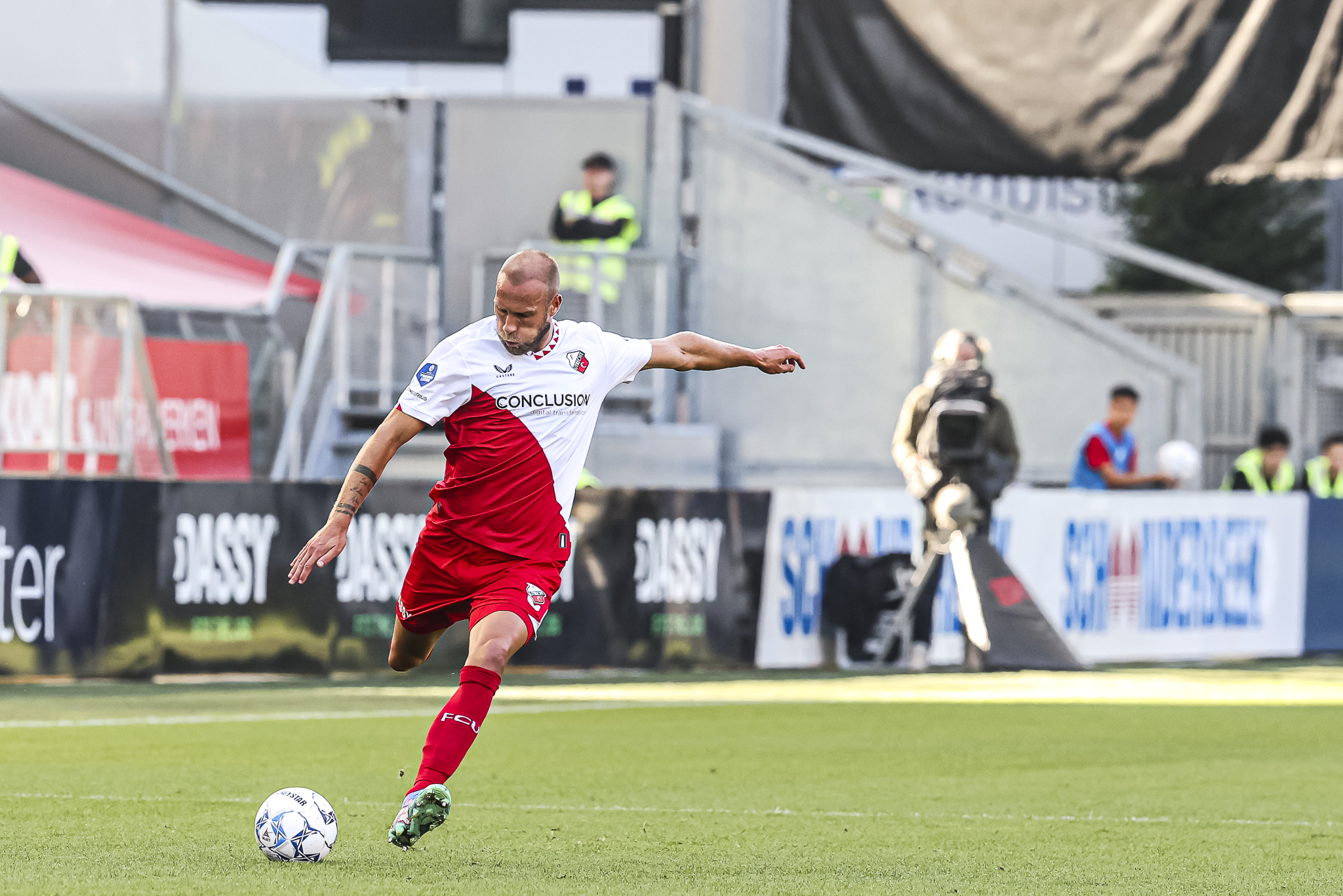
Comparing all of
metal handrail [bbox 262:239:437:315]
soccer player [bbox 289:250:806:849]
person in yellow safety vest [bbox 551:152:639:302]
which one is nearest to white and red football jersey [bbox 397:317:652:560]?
soccer player [bbox 289:250:806:849]

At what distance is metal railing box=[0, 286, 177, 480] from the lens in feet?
42.2

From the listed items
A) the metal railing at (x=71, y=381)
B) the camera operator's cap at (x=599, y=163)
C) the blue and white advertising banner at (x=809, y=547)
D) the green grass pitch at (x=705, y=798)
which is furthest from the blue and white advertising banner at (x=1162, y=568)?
the metal railing at (x=71, y=381)

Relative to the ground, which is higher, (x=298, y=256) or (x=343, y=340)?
(x=298, y=256)

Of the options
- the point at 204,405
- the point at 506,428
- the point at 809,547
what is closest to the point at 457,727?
the point at 506,428

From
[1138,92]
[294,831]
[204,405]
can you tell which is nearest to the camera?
[294,831]

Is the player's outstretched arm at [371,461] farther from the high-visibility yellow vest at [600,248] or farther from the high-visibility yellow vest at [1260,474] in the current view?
the high-visibility yellow vest at [1260,474]

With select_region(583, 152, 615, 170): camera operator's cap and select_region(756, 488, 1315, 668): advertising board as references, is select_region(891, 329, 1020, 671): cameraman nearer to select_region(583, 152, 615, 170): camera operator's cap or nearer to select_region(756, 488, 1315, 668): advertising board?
select_region(756, 488, 1315, 668): advertising board

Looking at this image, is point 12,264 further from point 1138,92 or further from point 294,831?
point 1138,92

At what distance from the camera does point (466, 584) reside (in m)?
6.81

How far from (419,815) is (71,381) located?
25.9 ft

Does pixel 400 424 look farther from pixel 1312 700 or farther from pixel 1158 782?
pixel 1312 700

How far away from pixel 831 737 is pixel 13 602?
512cm

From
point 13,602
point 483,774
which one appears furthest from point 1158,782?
point 13,602

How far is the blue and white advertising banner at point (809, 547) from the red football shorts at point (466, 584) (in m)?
7.27
